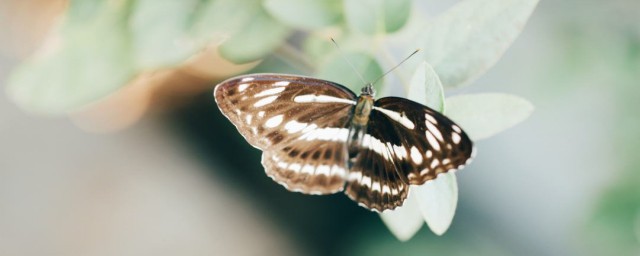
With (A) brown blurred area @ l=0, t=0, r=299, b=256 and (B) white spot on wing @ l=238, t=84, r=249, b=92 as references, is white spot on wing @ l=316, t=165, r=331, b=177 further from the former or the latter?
(A) brown blurred area @ l=0, t=0, r=299, b=256

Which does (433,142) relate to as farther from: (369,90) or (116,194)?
(116,194)

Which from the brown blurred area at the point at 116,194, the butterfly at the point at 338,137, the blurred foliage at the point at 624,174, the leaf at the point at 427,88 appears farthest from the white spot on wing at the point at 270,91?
the brown blurred area at the point at 116,194

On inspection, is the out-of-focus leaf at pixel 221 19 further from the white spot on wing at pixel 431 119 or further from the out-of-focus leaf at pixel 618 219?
the out-of-focus leaf at pixel 618 219

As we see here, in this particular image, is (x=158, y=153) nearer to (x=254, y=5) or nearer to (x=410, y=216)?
(x=254, y=5)

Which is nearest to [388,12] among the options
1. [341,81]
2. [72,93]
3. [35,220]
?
[341,81]

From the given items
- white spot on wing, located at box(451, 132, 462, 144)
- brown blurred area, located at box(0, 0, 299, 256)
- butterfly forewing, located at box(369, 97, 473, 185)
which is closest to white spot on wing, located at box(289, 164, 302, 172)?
butterfly forewing, located at box(369, 97, 473, 185)
